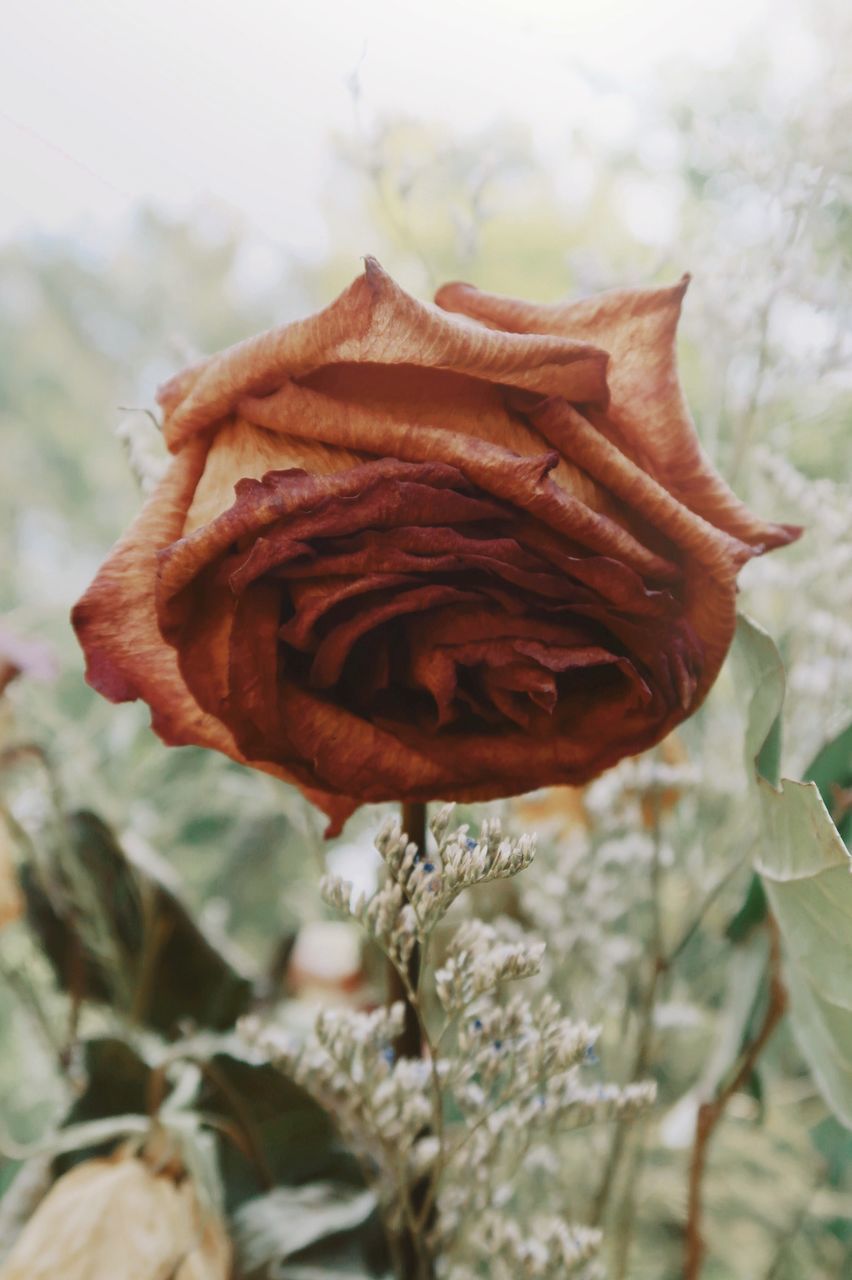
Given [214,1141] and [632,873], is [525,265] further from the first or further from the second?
[214,1141]

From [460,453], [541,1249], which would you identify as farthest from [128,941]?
[460,453]

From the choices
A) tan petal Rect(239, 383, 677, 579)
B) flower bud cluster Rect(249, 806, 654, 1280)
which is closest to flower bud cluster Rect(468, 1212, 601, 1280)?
flower bud cluster Rect(249, 806, 654, 1280)

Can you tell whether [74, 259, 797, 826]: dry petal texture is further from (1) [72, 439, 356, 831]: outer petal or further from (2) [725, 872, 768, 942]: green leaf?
(2) [725, 872, 768, 942]: green leaf

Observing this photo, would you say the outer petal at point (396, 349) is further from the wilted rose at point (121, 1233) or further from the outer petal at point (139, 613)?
the wilted rose at point (121, 1233)

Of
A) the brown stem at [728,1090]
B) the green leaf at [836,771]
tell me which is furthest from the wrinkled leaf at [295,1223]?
the green leaf at [836,771]

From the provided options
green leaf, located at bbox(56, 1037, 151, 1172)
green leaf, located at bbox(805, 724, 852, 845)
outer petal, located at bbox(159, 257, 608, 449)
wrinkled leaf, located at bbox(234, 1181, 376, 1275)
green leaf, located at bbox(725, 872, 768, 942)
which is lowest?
wrinkled leaf, located at bbox(234, 1181, 376, 1275)

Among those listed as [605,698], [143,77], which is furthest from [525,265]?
[605,698]
